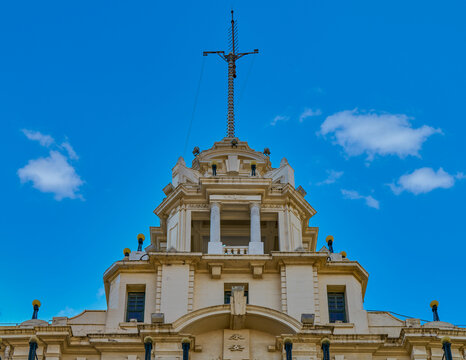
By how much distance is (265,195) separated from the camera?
48.6 meters

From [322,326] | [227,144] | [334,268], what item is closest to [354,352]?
[322,326]

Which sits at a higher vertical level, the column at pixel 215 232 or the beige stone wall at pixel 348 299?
the column at pixel 215 232

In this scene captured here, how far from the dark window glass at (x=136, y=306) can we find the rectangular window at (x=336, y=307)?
296 inches

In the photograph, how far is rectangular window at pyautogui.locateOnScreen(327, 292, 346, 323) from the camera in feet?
144

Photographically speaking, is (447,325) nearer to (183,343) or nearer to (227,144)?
(183,343)

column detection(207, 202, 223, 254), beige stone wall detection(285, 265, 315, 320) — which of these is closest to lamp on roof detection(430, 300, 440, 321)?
beige stone wall detection(285, 265, 315, 320)

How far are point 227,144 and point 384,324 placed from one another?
1394cm

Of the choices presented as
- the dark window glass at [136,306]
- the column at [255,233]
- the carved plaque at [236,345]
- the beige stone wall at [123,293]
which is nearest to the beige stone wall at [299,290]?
the column at [255,233]

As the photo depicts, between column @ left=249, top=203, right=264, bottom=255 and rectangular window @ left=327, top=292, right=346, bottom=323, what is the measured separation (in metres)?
3.55

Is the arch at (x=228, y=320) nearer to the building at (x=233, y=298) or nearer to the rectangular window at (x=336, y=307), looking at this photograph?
the building at (x=233, y=298)

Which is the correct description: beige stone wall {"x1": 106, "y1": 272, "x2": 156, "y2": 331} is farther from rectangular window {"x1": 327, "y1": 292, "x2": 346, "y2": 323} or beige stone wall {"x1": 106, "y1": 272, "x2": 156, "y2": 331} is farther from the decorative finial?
rectangular window {"x1": 327, "y1": 292, "x2": 346, "y2": 323}

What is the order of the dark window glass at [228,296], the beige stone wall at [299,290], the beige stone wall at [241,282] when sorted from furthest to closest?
the dark window glass at [228,296], the beige stone wall at [241,282], the beige stone wall at [299,290]

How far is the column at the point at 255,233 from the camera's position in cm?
4594

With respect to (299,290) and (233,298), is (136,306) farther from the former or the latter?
(299,290)
